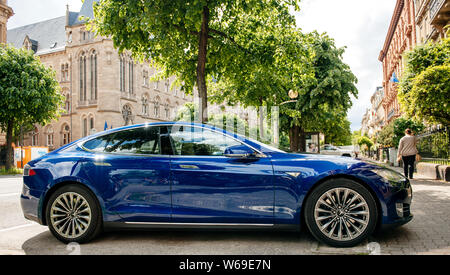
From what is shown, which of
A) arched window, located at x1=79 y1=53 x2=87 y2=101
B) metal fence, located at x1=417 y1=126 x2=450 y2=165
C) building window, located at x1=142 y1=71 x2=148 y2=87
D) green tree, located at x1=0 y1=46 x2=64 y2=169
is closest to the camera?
metal fence, located at x1=417 y1=126 x2=450 y2=165

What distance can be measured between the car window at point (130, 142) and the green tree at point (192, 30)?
12.5 feet

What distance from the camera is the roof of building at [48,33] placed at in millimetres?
51531

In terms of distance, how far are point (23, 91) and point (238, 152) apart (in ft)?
78.3

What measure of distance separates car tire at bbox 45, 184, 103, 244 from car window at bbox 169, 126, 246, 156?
1249 millimetres

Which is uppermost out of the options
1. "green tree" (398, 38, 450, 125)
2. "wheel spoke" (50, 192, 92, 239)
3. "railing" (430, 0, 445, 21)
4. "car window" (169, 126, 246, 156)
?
"railing" (430, 0, 445, 21)

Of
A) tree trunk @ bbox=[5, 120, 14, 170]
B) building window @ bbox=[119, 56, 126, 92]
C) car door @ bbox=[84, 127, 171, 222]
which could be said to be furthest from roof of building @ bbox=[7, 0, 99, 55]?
car door @ bbox=[84, 127, 171, 222]

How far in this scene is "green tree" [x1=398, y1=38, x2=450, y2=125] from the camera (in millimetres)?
10328

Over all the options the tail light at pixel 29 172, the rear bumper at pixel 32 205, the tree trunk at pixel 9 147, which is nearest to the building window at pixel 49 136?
the tree trunk at pixel 9 147

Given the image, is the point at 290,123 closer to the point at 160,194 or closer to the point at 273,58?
the point at 273,58

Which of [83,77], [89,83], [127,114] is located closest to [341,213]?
[127,114]

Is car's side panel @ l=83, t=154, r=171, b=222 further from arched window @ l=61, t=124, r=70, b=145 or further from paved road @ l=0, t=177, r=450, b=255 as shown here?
arched window @ l=61, t=124, r=70, b=145

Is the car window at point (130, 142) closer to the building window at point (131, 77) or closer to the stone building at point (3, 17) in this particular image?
the stone building at point (3, 17)

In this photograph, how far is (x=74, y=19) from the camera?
170ft
